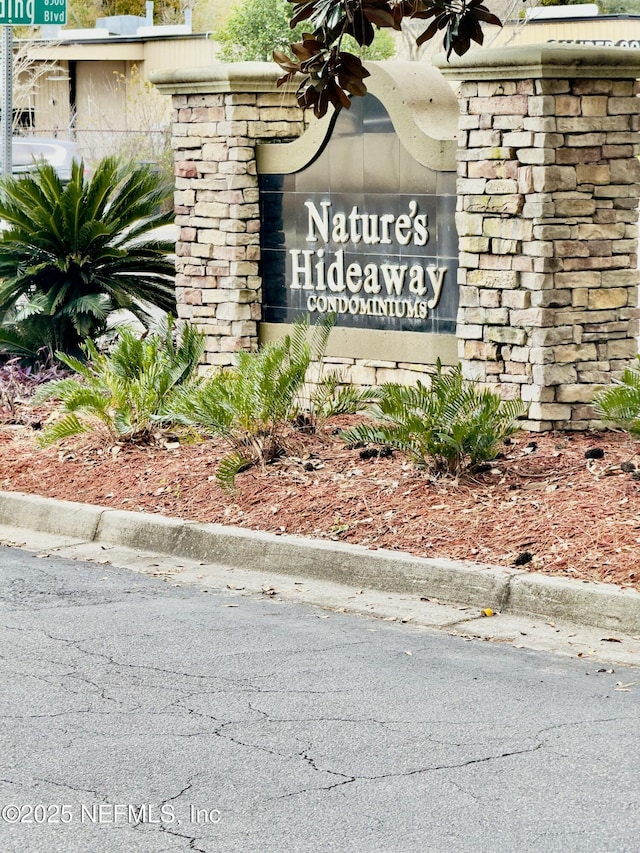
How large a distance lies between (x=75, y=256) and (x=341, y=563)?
5607mm

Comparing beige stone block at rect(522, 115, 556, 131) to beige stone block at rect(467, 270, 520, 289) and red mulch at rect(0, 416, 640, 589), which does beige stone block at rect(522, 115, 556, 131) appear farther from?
red mulch at rect(0, 416, 640, 589)

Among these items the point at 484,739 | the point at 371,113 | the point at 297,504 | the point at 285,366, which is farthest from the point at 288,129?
the point at 484,739

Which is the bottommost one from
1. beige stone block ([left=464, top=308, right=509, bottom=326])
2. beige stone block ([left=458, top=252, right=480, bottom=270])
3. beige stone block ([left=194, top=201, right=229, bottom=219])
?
beige stone block ([left=464, top=308, right=509, bottom=326])

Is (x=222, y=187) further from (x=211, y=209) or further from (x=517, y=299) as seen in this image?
(x=517, y=299)

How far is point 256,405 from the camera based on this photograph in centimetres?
859

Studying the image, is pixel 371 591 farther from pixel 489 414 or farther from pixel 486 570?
pixel 489 414

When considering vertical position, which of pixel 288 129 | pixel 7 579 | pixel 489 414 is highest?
pixel 288 129

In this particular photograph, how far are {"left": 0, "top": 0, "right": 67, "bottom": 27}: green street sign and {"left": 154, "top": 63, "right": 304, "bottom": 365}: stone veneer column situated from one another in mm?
1312

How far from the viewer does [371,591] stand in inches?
280

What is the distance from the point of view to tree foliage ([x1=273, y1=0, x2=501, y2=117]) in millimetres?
7445

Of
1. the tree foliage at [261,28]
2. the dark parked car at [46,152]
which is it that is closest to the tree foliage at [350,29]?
the dark parked car at [46,152]

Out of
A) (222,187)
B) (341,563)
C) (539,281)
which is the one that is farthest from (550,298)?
(222,187)

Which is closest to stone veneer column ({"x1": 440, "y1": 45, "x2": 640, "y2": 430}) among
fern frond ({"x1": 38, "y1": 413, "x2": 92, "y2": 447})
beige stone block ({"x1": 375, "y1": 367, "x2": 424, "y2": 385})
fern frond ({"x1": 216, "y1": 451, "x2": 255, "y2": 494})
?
beige stone block ({"x1": 375, "y1": 367, "x2": 424, "y2": 385})

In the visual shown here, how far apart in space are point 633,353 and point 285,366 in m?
2.25
